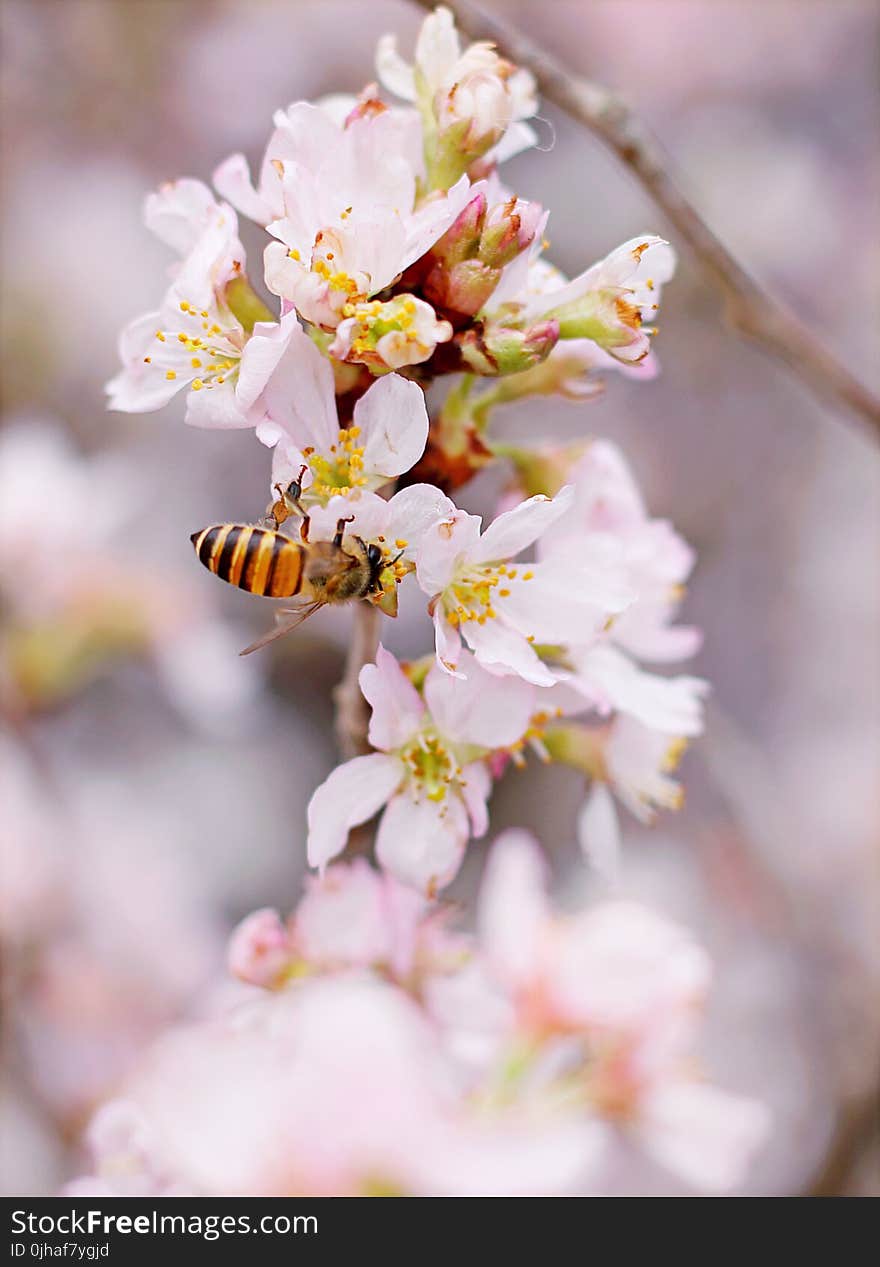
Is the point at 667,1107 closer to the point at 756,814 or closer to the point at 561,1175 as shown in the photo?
the point at 561,1175

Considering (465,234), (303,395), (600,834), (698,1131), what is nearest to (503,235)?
(465,234)

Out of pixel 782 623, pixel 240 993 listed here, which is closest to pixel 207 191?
pixel 240 993

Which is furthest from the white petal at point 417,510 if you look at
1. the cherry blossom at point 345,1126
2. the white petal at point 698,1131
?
the white petal at point 698,1131

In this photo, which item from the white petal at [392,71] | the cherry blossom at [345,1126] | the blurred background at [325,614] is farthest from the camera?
the blurred background at [325,614]

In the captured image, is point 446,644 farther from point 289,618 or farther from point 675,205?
point 675,205

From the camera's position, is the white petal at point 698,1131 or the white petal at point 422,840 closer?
the white petal at point 422,840

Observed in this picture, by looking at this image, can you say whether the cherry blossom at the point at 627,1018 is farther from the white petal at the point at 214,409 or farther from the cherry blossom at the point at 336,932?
the white petal at the point at 214,409
